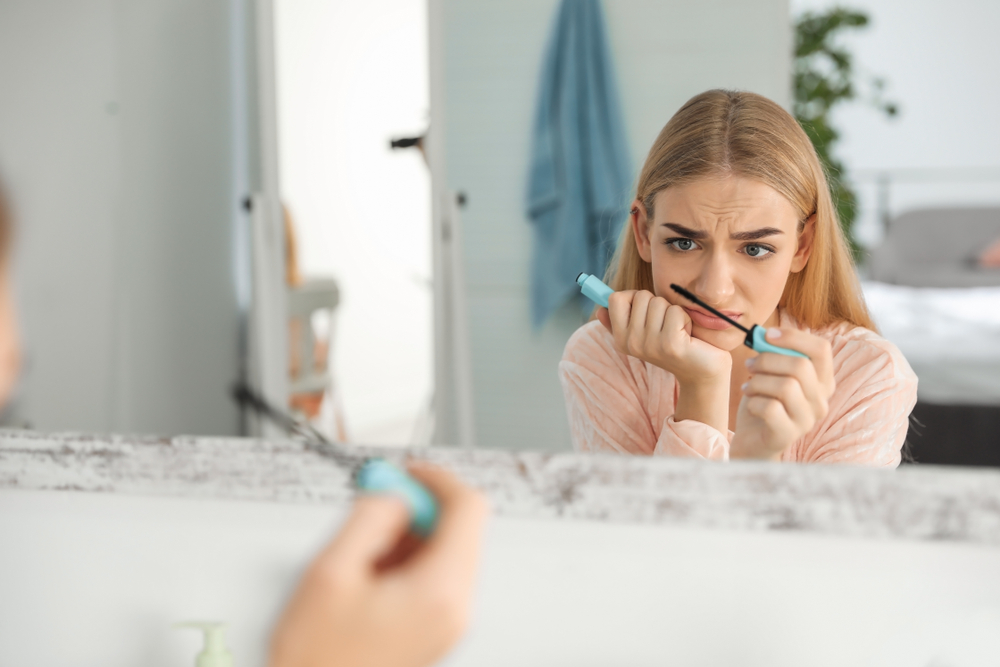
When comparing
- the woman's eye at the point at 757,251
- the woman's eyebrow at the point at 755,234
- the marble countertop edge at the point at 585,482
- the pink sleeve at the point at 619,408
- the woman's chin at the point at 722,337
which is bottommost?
the marble countertop edge at the point at 585,482

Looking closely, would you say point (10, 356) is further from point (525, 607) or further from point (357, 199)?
point (525, 607)

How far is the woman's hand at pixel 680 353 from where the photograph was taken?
463mm

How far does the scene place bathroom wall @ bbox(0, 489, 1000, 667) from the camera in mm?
447

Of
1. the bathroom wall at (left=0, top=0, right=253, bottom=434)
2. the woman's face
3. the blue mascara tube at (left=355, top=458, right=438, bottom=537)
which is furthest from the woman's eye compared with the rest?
the bathroom wall at (left=0, top=0, right=253, bottom=434)

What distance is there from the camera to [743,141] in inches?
17.9

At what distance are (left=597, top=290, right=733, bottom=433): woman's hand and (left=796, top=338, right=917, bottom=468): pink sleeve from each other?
0.06m

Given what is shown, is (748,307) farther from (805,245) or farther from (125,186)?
(125,186)

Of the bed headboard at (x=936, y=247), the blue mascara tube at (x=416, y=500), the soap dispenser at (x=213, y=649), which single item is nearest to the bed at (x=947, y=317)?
the bed headboard at (x=936, y=247)

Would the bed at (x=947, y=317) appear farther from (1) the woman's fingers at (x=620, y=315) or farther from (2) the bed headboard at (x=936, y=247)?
(1) the woman's fingers at (x=620, y=315)

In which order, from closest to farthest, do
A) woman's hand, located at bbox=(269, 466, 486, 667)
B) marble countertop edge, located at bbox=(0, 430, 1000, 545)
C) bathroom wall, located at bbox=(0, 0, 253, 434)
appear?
1. woman's hand, located at bbox=(269, 466, 486, 667)
2. marble countertop edge, located at bbox=(0, 430, 1000, 545)
3. bathroom wall, located at bbox=(0, 0, 253, 434)

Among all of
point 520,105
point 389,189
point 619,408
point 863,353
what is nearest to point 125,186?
point 389,189

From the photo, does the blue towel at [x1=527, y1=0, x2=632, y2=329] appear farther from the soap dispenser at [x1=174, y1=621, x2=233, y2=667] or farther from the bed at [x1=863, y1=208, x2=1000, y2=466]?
the soap dispenser at [x1=174, y1=621, x2=233, y2=667]

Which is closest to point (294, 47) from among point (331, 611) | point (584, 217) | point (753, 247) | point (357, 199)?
point (357, 199)

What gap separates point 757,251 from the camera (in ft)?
1.48
